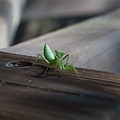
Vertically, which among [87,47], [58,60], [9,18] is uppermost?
[9,18]

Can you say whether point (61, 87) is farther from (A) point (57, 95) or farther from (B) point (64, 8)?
(B) point (64, 8)

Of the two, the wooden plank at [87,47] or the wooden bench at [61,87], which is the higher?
the wooden plank at [87,47]

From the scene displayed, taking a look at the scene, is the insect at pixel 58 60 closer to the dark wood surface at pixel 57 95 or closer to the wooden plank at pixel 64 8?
the dark wood surface at pixel 57 95

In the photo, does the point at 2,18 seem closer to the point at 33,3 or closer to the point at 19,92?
the point at 33,3

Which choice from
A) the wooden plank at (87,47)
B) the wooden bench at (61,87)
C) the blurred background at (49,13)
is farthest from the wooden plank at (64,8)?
the wooden bench at (61,87)

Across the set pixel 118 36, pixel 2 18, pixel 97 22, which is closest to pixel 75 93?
pixel 118 36

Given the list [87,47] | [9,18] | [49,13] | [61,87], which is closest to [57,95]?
[61,87]

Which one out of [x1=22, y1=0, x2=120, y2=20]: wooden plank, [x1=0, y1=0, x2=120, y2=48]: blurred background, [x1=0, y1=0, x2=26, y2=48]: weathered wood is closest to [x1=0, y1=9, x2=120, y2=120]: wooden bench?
[x1=0, y1=0, x2=26, y2=48]: weathered wood
